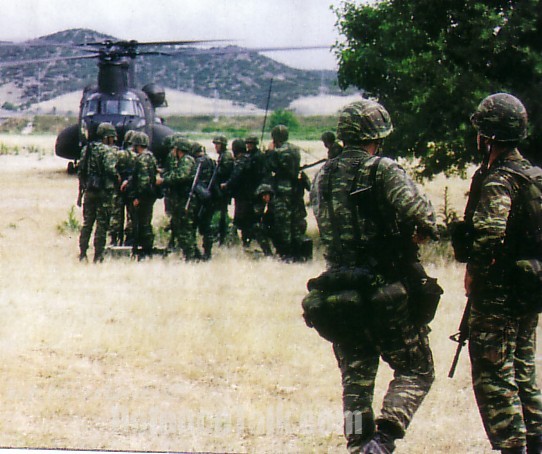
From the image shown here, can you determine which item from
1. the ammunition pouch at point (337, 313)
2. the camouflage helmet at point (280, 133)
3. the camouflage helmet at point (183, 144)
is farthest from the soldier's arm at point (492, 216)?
the camouflage helmet at point (183, 144)

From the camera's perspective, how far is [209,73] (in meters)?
5.82

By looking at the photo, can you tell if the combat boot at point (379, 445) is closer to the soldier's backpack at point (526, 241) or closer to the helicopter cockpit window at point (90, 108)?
Answer: the soldier's backpack at point (526, 241)

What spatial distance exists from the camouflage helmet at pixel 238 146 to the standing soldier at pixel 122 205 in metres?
0.88

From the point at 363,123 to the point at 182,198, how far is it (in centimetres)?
418

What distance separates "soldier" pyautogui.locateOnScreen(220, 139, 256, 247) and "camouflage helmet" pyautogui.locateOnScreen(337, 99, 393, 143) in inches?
160

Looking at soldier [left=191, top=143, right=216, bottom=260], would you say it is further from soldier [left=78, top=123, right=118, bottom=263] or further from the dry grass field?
the dry grass field

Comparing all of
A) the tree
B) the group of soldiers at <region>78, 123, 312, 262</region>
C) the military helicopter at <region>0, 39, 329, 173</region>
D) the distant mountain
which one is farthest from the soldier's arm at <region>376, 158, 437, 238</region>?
the military helicopter at <region>0, 39, 329, 173</region>

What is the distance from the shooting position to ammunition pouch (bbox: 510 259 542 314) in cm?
318

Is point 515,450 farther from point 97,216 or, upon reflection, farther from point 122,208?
point 122,208

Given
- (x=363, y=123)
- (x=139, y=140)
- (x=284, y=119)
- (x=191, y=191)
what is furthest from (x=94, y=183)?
(x=363, y=123)

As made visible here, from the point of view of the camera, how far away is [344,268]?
10.7ft

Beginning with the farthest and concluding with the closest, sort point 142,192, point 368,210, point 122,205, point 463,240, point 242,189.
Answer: point 242,189, point 122,205, point 142,192, point 463,240, point 368,210

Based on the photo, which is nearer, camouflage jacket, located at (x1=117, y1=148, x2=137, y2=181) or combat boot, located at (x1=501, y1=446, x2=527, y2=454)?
combat boot, located at (x1=501, y1=446, x2=527, y2=454)

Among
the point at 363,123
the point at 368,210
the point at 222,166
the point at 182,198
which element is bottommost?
the point at 182,198
